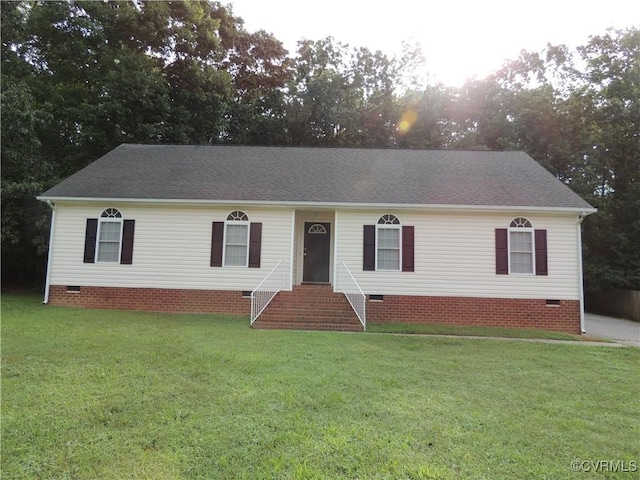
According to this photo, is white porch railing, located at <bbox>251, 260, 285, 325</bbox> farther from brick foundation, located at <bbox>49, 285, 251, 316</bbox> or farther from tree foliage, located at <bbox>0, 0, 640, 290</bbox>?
tree foliage, located at <bbox>0, 0, 640, 290</bbox>

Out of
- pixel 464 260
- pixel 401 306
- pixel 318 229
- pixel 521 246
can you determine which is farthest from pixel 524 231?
pixel 318 229

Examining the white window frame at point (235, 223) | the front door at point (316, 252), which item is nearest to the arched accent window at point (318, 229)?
the front door at point (316, 252)

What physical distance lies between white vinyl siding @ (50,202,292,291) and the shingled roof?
523 millimetres

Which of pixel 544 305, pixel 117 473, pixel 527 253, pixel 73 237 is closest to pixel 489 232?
pixel 527 253

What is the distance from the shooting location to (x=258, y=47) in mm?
27078

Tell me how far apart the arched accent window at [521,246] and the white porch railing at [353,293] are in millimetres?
4444

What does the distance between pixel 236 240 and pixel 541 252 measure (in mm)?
8804

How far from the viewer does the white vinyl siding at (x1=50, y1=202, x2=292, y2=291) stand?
11750mm

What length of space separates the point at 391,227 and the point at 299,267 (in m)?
3.20

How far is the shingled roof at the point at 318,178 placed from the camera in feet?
38.5

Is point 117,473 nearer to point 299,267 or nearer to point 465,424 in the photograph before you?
point 465,424

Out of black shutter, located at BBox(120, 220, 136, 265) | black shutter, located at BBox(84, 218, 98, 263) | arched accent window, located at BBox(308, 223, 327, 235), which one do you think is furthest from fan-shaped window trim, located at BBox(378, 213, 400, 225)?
black shutter, located at BBox(84, 218, 98, 263)

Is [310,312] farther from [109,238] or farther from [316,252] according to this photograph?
[109,238]

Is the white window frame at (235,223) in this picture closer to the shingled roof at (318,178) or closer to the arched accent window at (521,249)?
the shingled roof at (318,178)
